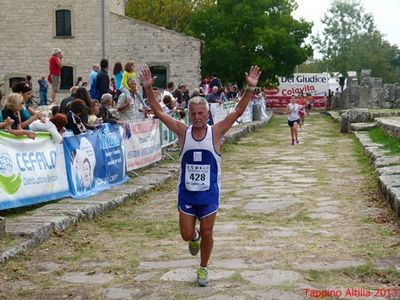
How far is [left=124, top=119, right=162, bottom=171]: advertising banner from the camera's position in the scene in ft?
43.0

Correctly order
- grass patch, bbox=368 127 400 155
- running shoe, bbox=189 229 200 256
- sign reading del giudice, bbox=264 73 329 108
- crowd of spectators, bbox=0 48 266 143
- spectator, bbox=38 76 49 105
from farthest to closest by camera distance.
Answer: sign reading del giudice, bbox=264 73 329 108, spectator, bbox=38 76 49 105, grass patch, bbox=368 127 400 155, crowd of spectators, bbox=0 48 266 143, running shoe, bbox=189 229 200 256

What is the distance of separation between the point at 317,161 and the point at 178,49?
23105mm

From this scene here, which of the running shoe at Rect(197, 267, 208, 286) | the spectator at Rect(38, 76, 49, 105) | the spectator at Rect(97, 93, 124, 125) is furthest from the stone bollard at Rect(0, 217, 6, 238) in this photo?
the spectator at Rect(38, 76, 49, 105)

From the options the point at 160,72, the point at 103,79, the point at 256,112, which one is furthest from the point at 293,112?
the point at 160,72

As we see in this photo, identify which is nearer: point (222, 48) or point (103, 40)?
point (103, 40)

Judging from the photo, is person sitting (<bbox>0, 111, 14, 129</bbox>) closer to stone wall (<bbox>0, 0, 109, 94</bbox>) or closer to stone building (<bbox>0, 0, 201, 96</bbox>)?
stone building (<bbox>0, 0, 201, 96</bbox>)

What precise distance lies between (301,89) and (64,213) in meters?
47.4

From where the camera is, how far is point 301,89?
54.9 meters

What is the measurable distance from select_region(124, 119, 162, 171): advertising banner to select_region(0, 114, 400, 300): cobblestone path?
1.19 metres

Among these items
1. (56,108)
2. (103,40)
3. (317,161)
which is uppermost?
(103,40)

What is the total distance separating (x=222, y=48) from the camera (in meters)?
45.5

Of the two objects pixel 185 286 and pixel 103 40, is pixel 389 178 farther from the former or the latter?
pixel 103 40

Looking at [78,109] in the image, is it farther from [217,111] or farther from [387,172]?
[217,111]

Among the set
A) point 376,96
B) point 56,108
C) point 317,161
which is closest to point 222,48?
point 376,96
